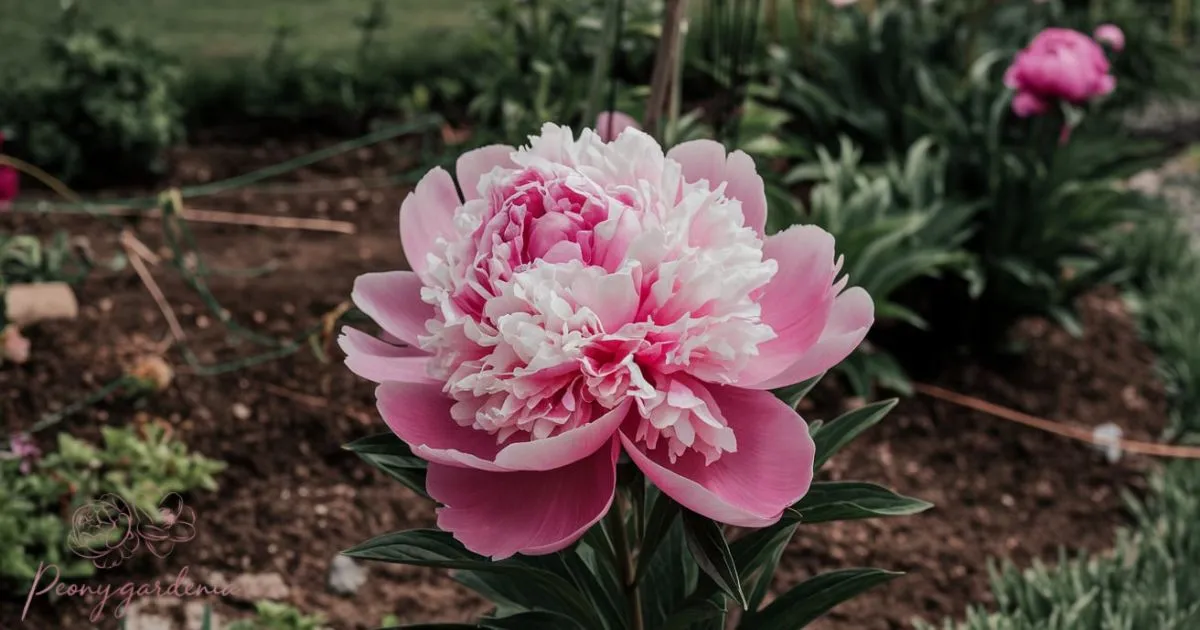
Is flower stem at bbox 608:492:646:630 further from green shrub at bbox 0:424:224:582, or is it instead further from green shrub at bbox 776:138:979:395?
green shrub at bbox 776:138:979:395

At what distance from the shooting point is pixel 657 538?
106cm

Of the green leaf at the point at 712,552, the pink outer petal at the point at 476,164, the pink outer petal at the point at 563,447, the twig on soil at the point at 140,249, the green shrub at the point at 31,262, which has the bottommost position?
the twig on soil at the point at 140,249

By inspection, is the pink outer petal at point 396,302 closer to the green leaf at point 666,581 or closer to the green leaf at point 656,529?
the green leaf at point 656,529

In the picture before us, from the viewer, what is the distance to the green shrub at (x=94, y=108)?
326cm

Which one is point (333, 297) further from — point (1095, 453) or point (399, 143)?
point (1095, 453)

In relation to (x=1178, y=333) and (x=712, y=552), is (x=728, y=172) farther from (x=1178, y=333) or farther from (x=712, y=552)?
(x=1178, y=333)

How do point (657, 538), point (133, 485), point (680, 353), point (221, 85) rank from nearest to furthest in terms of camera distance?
point (680, 353)
point (657, 538)
point (133, 485)
point (221, 85)

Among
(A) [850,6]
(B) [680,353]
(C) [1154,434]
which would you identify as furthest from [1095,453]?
(B) [680,353]

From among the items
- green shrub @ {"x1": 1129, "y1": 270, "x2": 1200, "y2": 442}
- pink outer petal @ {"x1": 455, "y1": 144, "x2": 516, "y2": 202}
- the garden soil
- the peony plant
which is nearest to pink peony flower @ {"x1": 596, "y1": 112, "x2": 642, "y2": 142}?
pink outer petal @ {"x1": 455, "y1": 144, "x2": 516, "y2": 202}

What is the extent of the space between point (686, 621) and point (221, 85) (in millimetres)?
3337

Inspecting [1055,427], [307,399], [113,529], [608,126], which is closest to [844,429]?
[608,126]

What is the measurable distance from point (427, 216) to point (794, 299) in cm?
33

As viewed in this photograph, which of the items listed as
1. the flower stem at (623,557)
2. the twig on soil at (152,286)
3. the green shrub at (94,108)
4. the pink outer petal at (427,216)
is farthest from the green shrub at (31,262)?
the flower stem at (623,557)

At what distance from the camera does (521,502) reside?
2.99 ft
